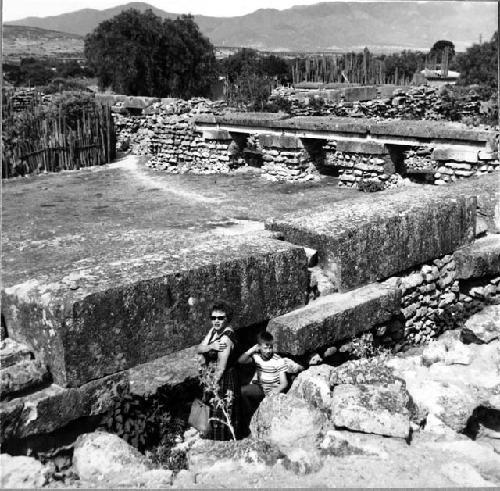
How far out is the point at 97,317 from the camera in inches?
143

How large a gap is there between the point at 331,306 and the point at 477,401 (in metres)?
1.24

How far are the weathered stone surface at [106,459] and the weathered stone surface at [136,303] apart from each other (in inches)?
13.4

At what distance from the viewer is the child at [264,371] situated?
427 centimetres

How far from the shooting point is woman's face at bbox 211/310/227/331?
4016 millimetres

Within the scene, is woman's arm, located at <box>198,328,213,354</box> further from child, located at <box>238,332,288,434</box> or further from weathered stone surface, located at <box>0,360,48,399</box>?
weathered stone surface, located at <box>0,360,48,399</box>

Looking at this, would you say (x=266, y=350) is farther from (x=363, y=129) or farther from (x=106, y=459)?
(x=363, y=129)

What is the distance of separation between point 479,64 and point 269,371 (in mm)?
41592

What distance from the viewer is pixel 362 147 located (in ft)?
32.6

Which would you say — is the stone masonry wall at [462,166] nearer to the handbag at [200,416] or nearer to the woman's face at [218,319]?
the woman's face at [218,319]

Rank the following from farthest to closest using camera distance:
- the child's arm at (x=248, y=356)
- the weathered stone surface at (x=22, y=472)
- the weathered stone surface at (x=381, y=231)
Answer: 1. the weathered stone surface at (x=381, y=231)
2. the child's arm at (x=248, y=356)
3. the weathered stone surface at (x=22, y=472)

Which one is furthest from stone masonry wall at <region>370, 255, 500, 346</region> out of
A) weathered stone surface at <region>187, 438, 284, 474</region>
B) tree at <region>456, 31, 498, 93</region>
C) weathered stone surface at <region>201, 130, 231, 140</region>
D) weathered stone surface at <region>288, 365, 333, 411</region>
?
tree at <region>456, 31, 498, 93</region>

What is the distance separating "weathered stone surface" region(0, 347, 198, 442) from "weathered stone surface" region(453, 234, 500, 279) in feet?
9.68

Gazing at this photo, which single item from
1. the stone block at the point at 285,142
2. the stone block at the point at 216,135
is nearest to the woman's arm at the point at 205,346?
the stone block at the point at 285,142

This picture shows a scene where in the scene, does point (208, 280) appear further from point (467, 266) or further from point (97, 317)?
point (467, 266)
